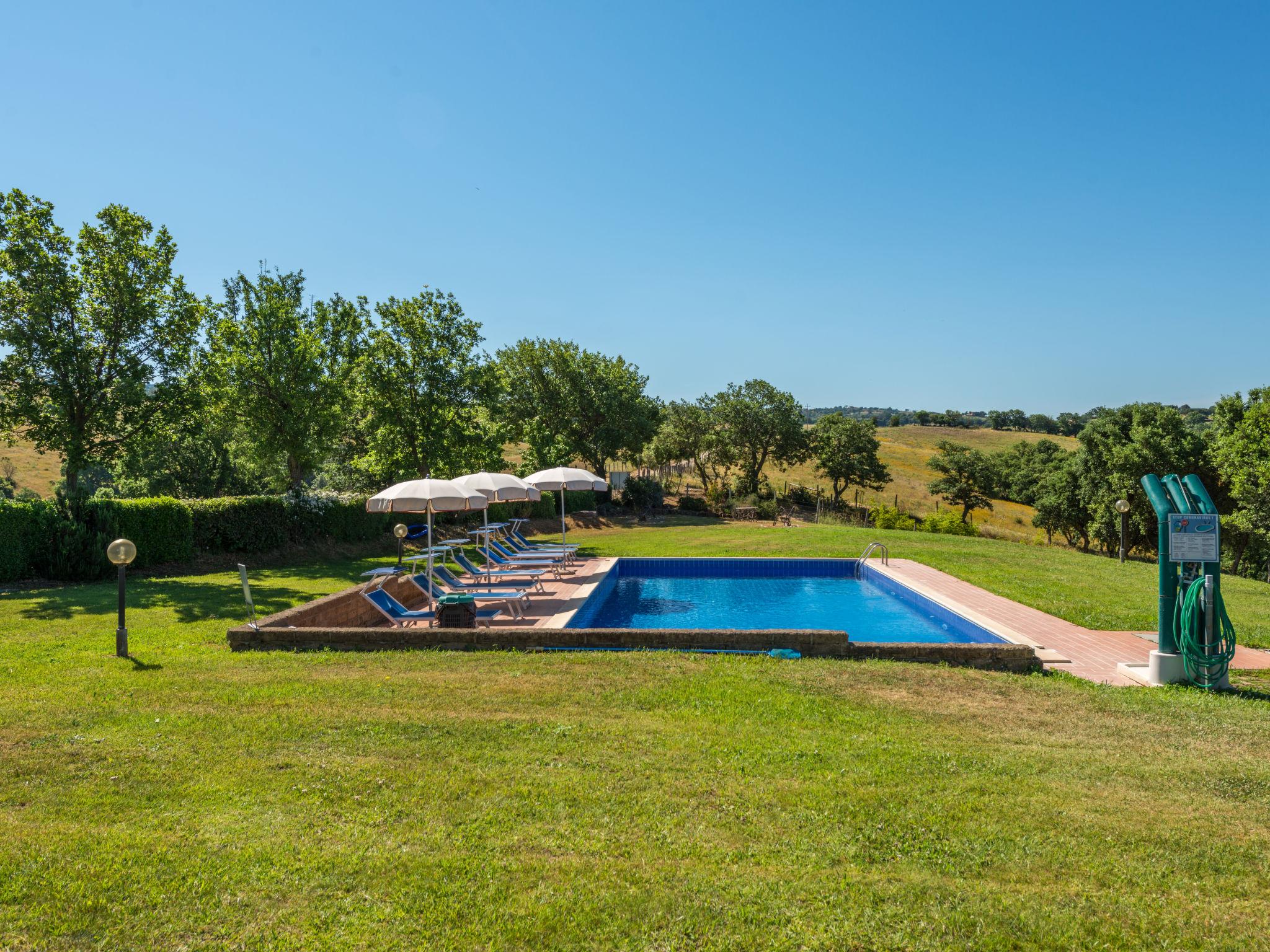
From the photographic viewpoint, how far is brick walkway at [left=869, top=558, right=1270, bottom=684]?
28.6 feet

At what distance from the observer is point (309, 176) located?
16.4 m

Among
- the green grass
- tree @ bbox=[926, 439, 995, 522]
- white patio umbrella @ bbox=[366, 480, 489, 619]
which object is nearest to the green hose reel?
the green grass

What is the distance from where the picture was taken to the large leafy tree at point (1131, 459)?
33.6 metres

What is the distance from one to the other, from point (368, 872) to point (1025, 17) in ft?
65.3

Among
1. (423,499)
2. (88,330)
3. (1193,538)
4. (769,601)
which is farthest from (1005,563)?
(88,330)

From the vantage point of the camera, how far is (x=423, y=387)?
2677 cm

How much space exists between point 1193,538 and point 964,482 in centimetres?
4847

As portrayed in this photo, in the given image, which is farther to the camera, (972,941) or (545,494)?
(545,494)

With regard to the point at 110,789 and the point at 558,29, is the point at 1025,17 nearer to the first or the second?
the point at 558,29

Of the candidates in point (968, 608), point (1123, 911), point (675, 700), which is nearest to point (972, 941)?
point (1123, 911)

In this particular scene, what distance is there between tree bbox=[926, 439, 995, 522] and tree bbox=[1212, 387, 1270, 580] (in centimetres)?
2052

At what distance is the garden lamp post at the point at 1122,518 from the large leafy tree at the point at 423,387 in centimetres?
2188

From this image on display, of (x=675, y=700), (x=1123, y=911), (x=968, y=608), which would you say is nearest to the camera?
(x=1123, y=911)

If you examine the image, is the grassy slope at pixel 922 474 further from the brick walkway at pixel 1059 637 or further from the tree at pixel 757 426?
the brick walkway at pixel 1059 637
